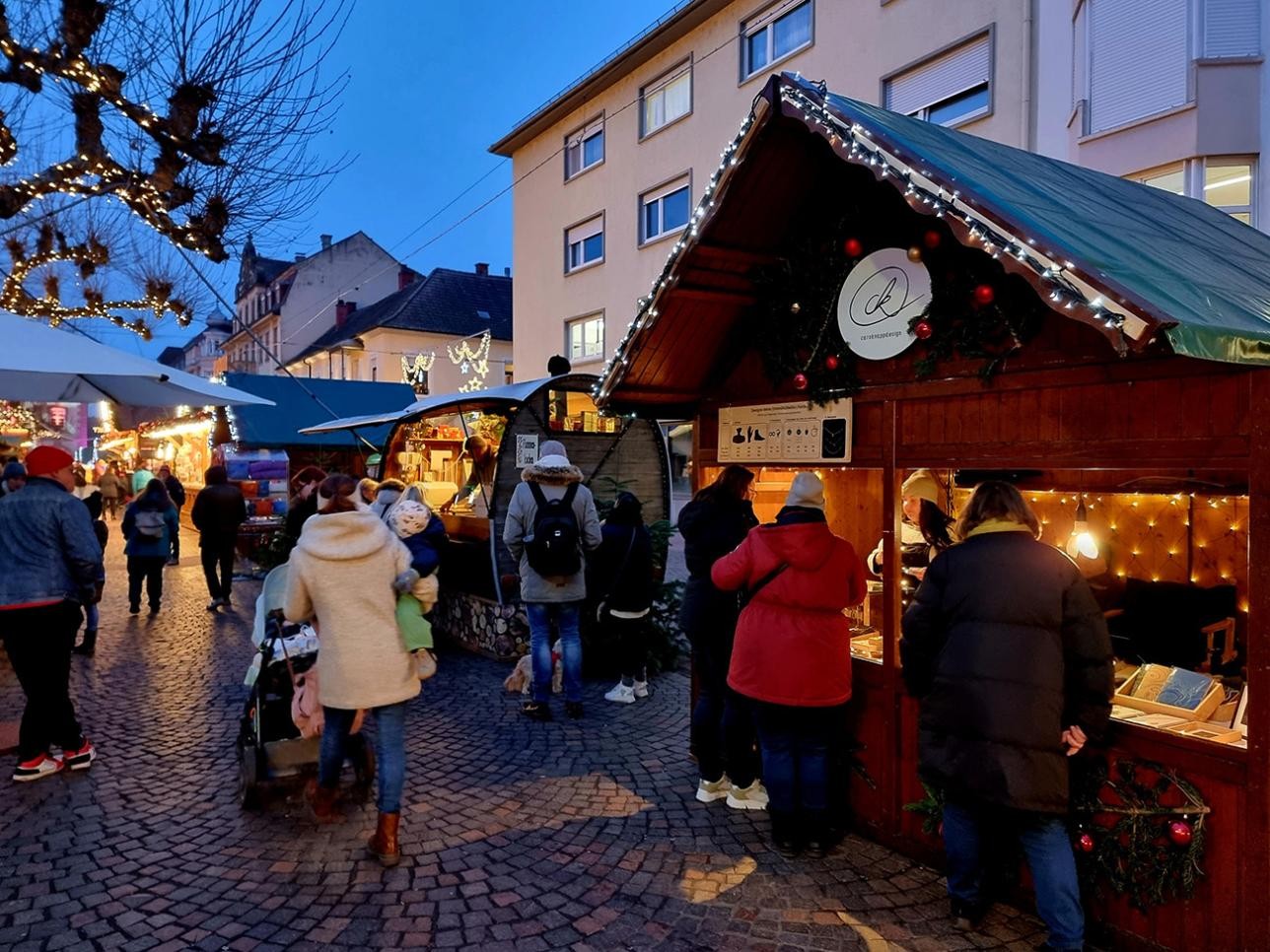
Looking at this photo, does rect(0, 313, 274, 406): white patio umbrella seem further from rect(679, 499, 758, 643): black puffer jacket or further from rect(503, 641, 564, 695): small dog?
rect(679, 499, 758, 643): black puffer jacket

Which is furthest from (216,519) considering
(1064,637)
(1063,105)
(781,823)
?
(1063,105)

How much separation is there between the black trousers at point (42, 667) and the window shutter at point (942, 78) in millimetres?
12915

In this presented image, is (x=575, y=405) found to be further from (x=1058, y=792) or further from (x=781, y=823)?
(x=1058, y=792)

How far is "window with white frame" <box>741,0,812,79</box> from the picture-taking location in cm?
1555

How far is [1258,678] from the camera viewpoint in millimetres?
2752

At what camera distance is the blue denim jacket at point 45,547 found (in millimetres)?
4551

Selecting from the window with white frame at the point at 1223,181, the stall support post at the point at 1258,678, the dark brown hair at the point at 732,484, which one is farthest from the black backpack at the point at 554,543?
the window with white frame at the point at 1223,181

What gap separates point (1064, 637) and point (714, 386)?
2.72m

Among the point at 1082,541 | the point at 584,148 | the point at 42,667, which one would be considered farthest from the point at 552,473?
the point at 584,148

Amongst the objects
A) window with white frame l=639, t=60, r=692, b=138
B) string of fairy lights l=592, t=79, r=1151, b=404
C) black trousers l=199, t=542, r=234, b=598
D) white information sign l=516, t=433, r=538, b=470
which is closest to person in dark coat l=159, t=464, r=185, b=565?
black trousers l=199, t=542, r=234, b=598

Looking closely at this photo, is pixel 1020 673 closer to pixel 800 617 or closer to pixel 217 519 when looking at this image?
pixel 800 617

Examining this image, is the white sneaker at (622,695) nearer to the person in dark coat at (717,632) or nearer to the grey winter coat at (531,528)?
the grey winter coat at (531,528)

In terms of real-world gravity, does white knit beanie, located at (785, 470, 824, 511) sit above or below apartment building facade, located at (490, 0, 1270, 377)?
below

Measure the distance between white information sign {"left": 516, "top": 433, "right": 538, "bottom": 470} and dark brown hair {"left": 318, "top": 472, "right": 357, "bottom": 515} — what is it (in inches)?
165
